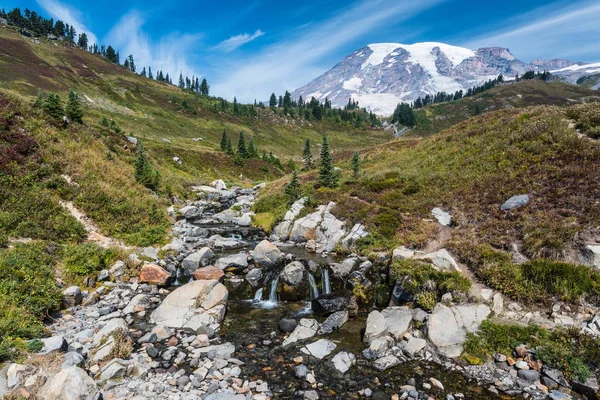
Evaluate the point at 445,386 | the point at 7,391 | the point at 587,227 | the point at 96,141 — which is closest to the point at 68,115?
the point at 96,141

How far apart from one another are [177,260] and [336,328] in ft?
37.5

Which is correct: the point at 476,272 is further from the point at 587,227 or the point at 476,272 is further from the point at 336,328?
the point at 336,328

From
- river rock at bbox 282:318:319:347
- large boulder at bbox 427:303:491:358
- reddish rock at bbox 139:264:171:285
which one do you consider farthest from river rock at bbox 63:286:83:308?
large boulder at bbox 427:303:491:358

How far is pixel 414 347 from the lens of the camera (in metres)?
10.9

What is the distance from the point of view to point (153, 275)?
16172 millimetres

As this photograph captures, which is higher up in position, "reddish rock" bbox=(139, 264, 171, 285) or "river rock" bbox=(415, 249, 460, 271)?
"reddish rock" bbox=(139, 264, 171, 285)

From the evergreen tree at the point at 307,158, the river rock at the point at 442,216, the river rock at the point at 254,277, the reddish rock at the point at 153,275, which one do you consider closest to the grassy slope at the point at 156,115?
the evergreen tree at the point at 307,158

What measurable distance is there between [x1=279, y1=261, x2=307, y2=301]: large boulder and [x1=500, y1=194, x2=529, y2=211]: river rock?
13.5 metres

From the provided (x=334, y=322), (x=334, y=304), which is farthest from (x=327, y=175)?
(x=334, y=322)

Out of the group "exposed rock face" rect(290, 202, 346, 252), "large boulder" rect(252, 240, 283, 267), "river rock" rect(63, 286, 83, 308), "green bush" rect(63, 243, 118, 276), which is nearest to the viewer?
"river rock" rect(63, 286, 83, 308)

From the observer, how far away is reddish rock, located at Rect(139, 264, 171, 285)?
15.9 metres

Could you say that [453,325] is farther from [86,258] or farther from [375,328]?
[86,258]

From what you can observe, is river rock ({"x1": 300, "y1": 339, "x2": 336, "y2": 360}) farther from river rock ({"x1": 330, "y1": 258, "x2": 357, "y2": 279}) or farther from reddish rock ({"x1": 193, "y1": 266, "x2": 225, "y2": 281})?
reddish rock ({"x1": 193, "y1": 266, "x2": 225, "y2": 281})

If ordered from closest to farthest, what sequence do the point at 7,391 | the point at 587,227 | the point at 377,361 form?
the point at 7,391 → the point at 377,361 → the point at 587,227
